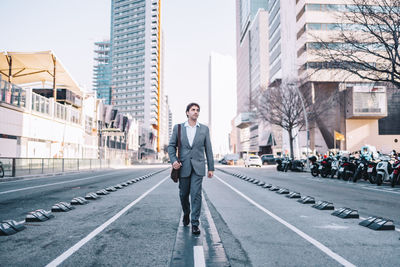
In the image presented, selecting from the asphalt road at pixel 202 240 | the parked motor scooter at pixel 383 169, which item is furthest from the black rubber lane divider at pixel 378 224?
the parked motor scooter at pixel 383 169

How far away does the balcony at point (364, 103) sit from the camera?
190 ft

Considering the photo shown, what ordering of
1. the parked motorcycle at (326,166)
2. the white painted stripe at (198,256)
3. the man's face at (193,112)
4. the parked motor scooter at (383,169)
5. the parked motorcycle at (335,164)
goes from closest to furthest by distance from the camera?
the white painted stripe at (198,256), the man's face at (193,112), the parked motor scooter at (383,169), the parked motorcycle at (335,164), the parked motorcycle at (326,166)

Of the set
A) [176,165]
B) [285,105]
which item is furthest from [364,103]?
[176,165]

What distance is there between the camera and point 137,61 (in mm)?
159125

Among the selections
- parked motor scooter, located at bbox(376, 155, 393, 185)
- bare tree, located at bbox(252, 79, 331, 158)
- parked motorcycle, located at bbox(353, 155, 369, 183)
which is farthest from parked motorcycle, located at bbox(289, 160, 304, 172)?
parked motor scooter, located at bbox(376, 155, 393, 185)

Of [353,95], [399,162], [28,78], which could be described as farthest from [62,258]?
[353,95]

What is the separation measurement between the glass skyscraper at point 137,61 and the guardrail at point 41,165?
11788 cm

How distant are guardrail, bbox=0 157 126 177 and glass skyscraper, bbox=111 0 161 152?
11788cm

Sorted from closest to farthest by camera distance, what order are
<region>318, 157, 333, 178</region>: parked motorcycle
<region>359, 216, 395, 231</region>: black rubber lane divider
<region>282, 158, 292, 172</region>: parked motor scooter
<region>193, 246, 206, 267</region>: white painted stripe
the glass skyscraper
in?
<region>193, 246, 206, 267</region>: white painted stripe
<region>359, 216, 395, 231</region>: black rubber lane divider
<region>318, 157, 333, 178</region>: parked motorcycle
<region>282, 158, 292, 172</region>: parked motor scooter
the glass skyscraper

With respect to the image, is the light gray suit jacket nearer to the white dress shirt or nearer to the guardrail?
the white dress shirt

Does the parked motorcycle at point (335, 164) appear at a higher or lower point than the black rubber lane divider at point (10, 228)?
higher

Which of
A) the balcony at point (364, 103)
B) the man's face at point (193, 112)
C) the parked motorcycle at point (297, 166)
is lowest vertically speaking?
the parked motorcycle at point (297, 166)

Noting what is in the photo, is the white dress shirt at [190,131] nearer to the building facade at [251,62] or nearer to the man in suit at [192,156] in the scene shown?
the man in suit at [192,156]

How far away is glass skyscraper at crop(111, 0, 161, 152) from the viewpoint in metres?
155
